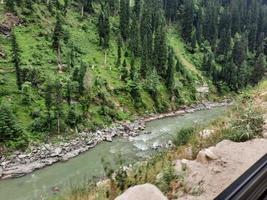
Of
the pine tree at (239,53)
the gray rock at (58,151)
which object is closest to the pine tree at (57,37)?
the gray rock at (58,151)

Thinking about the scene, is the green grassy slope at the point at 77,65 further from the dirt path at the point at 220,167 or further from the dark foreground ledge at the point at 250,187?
the dark foreground ledge at the point at 250,187

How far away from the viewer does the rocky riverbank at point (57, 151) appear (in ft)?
120

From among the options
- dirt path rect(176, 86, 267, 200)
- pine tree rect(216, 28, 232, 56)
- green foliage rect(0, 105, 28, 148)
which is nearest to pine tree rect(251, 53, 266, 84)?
pine tree rect(216, 28, 232, 56)

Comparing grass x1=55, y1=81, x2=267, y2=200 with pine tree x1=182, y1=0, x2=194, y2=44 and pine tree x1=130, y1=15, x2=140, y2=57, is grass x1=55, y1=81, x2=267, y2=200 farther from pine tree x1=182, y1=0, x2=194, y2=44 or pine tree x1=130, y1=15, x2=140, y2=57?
pine tree x1=182, y1=0, x2=194, y2=44

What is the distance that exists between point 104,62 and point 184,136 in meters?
55.9

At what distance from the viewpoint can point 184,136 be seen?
952cm

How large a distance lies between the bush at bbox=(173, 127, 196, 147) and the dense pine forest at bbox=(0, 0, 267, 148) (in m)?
34.3

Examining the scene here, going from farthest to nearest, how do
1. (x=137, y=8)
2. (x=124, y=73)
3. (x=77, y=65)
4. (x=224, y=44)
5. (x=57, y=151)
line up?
(x=224, y=44) < (x=137, y=8) < (x=124, y=73) < (x=77, y=65) < (x=57, y=151)

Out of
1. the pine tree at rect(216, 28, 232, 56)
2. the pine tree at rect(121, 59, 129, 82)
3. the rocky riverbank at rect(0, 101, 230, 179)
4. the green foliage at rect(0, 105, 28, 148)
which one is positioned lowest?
the rocky riverbank at rect(0, 101, 230, 179)

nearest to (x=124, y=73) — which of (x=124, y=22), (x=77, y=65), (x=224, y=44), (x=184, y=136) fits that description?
(x=77, y=65)

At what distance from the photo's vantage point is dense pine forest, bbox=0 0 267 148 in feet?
153

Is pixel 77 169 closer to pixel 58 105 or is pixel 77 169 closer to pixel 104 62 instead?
pixel 58 105

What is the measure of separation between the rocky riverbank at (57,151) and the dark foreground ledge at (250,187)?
3508cm

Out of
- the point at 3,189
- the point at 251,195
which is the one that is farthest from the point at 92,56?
the point at 251,195
